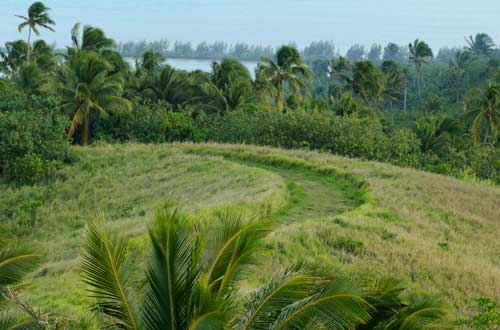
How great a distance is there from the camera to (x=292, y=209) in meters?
15.4

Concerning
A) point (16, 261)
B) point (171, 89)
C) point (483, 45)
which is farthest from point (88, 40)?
point (483, 45)

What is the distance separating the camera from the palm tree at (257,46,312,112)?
3934 cm

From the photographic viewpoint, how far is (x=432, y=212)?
16750mm

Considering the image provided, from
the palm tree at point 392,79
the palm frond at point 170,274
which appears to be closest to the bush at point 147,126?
the palm frond at point 170,274

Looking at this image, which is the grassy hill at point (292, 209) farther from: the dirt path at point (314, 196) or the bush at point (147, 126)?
the bush at point (147, 126)

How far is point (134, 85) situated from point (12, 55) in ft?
86.8

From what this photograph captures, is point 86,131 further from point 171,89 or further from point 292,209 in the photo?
point 292,209

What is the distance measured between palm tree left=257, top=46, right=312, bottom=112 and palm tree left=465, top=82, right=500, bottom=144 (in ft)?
43.0

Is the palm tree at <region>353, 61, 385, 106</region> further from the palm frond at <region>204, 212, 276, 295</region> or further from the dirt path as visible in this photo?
the palm frond at <region>204, 212, 276, 295</region>

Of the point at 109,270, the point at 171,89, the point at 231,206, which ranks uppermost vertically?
the point at 109,270

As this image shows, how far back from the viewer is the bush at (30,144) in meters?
25.0

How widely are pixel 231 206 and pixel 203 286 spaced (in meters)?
8.56

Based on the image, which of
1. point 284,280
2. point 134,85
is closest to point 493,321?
point 284,280

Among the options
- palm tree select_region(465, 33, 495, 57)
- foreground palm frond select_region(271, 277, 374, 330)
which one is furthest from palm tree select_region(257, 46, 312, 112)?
palm tree select_region(465, 33, 495, 57)
